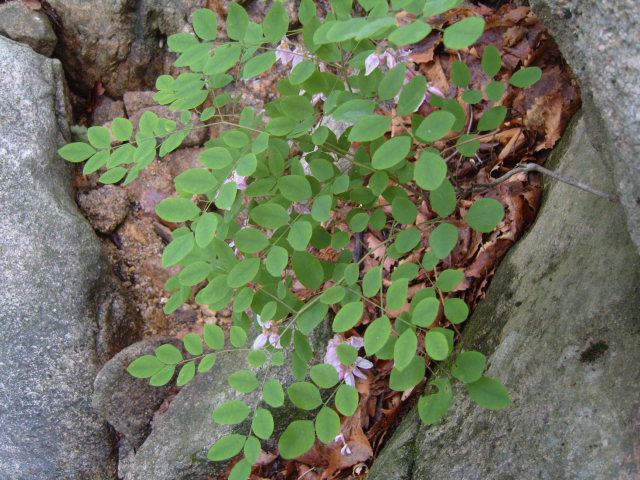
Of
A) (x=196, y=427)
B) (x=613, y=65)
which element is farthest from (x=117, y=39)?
(x=613, y=65)

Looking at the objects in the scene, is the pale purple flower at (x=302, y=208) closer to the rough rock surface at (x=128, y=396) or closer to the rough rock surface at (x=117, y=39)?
the rough rock surface at (x=128, y=396)

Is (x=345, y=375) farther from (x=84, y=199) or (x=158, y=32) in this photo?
(x=158, y=32)

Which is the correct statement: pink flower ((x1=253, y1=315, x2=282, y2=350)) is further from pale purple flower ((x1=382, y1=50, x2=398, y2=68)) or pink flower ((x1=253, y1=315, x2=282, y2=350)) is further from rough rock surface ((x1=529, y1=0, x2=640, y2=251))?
rough rock surface ((x1=529, y1=0, x2=640, y2=251))

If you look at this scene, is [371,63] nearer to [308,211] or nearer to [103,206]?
[308,211]

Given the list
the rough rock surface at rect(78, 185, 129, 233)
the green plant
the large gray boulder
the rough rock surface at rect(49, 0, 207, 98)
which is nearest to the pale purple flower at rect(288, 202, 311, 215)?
the green plant

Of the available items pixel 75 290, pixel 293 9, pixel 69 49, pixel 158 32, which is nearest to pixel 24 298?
pixel 75 290

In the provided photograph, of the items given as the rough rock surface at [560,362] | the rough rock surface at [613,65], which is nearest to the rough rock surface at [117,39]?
the rough rock surface at [560,362]
